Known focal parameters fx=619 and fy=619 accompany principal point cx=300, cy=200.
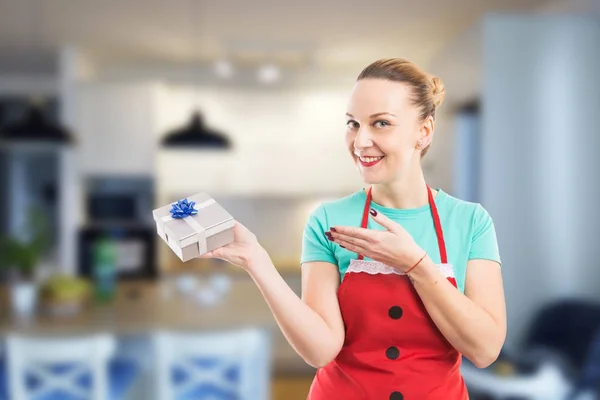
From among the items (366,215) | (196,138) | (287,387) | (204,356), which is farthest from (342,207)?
(287,387)

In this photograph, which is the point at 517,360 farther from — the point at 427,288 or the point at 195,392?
the point at 195,392

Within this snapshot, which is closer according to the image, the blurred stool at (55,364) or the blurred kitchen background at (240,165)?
the blurred kitchen background at (240,165)

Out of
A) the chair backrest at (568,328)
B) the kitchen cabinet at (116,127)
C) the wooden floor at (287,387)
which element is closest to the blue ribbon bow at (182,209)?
A: the chair backrest at (568,328)

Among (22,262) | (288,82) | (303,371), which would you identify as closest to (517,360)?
(22,262)

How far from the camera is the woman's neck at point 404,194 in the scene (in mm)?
236

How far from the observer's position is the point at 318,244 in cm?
25

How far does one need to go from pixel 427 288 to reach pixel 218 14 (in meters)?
2.98

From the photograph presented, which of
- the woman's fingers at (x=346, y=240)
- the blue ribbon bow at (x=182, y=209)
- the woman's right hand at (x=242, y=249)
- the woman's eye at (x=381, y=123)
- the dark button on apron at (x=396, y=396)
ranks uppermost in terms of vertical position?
the woman's eye at (x=381, y=123)

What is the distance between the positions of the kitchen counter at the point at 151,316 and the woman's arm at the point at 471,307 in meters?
1.69

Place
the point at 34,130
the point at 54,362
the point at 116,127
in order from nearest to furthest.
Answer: the point at 54,362
the point at 34,130
the point at 116,127

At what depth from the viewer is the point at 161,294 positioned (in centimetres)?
259

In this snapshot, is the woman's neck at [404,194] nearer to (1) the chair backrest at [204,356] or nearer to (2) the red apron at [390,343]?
(2) the red apron at [390,343]

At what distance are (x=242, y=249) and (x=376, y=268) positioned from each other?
5 cm

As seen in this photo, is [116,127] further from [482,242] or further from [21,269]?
[482,242]
